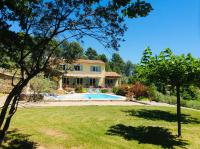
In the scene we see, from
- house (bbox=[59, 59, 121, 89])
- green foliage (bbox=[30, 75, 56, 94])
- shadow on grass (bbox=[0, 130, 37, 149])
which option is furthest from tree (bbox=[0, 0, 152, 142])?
house (bbox=[59, 59, 121, 89])

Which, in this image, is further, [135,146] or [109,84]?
[109,84]

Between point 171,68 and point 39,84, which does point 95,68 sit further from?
point 171,68

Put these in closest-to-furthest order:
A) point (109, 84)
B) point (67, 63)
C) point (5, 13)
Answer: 1. point (5, 13)
2. point (67, 63)
3. point (109, 84)

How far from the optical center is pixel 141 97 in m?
36.6

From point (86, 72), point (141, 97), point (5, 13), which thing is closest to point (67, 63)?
point (5, 13)

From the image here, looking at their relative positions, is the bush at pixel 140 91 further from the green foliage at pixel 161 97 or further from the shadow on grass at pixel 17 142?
the shadow on grass at pixel 17 142

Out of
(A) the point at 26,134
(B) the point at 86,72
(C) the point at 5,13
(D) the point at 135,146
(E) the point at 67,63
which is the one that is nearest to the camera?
(C) the point at 5,13

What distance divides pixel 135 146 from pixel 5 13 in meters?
7.59

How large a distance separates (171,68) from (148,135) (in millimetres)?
3849

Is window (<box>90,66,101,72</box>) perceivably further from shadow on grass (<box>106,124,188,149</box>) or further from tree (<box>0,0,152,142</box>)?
tree (<box>0,0,152,142</box>)

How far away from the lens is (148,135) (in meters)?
13.8

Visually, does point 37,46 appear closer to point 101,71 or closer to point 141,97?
point 141,97

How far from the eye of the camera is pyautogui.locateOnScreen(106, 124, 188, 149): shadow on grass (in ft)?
40.4

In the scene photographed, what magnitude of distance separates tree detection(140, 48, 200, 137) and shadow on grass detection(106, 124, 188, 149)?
1.01 m
